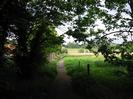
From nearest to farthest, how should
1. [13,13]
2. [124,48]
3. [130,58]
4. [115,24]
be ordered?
[13,13] → [130,58] → [124,48] → [115,24]

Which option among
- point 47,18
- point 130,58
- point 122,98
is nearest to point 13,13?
point 122,98

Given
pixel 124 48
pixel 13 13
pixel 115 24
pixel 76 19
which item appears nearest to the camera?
pixel 13 13

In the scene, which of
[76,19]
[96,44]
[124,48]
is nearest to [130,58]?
[124,48]

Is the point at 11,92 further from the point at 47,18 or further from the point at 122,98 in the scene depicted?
the point at 47,18

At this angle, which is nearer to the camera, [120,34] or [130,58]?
[130,58]

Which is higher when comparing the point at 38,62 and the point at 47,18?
the point at 47,18

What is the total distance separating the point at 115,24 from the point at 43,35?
20.3 feet

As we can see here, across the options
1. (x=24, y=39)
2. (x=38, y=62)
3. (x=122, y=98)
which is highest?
(x=24, y=39)

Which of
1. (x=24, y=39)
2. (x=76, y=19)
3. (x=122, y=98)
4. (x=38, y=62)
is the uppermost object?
(x=76, y=19)

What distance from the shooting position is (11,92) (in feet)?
39.4

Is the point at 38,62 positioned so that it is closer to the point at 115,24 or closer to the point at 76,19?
the point at 76,19

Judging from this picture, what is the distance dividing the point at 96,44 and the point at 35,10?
534 centimetres

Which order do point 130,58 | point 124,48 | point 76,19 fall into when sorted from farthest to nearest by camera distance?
point 76,19, point 124,48, point 130,58

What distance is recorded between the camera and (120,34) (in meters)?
19.7
